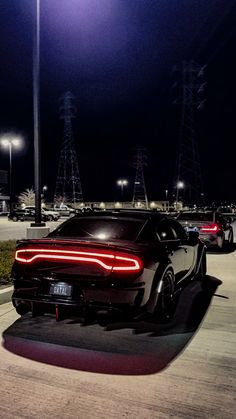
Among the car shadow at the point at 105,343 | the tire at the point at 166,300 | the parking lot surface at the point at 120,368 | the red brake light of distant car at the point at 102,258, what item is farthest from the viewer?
the tire at the point at 166,300

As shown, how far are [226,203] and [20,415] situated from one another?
144 m

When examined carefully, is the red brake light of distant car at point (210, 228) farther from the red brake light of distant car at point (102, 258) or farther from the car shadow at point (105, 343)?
the red brake light of distant car at point (102, 258)

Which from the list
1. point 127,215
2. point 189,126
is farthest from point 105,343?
point 189,126

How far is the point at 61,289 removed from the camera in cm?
500

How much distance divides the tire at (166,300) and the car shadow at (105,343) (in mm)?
164

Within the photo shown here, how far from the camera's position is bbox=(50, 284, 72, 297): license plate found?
195 inches

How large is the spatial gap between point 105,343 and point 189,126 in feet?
164

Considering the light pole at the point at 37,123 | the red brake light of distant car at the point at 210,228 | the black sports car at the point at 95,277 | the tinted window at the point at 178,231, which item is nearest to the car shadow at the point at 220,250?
the red brake light of distant car at the point at 210,228

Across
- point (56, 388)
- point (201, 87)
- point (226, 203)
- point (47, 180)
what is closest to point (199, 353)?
point (56, 388)

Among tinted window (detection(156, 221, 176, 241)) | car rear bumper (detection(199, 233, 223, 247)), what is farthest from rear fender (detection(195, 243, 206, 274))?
car rear bumper (detection(199, 233, 223, 247))

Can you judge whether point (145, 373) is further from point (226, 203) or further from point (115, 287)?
point (226, 203)

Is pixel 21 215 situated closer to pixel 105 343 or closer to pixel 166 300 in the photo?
pixel 166 300

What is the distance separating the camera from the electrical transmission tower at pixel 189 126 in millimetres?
52247

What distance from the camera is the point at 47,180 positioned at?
416 ft
